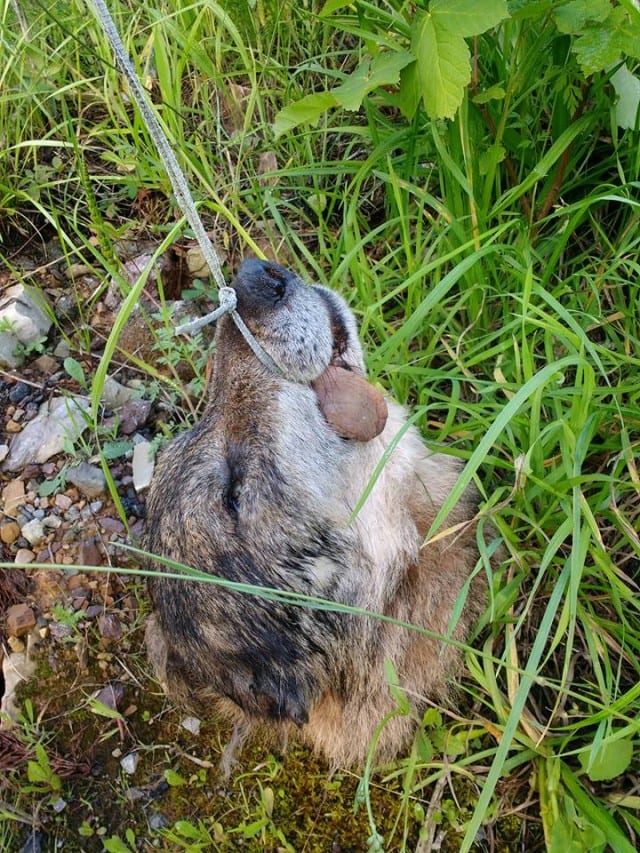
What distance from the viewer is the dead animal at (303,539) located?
223 centimetres

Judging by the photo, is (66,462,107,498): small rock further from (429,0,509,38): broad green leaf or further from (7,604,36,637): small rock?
(429,0,509,38): broad green leaf

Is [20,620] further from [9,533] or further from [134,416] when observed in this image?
[134,416]

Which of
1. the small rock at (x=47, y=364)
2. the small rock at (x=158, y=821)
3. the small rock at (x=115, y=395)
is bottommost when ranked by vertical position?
the small rock at (x=158, y=821)

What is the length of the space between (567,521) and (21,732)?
2044mm

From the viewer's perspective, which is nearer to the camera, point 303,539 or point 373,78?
point 373,78

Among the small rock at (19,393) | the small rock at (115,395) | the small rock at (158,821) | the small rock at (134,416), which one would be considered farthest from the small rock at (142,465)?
the small rock at (158,821)

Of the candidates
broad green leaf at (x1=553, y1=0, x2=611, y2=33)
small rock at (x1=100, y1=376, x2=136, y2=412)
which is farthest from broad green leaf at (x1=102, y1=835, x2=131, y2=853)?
broad green leaf at (x1=553, y1=0, x2=611, y2=33)

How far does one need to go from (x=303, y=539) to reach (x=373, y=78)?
1.29m

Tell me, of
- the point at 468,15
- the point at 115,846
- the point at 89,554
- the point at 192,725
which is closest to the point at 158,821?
the point at 115,846

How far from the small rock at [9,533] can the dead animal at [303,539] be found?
0.92 m

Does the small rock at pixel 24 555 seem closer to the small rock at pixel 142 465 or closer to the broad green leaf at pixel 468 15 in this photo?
the small rock at pixel 142 465

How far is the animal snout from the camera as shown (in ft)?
7.59

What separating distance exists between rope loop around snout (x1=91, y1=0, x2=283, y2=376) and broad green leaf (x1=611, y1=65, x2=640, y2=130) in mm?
1307

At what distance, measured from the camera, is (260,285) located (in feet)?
7.62
